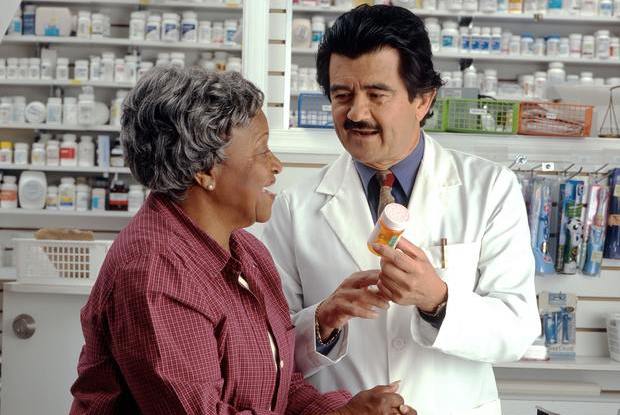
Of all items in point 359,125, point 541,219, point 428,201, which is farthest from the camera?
point 541,219

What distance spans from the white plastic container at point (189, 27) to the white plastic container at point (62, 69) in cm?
101

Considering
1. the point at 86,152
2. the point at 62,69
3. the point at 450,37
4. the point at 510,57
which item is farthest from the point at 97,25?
the point at 510,57

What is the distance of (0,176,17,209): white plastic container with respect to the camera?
23.4 ft

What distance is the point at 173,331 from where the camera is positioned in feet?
4.55

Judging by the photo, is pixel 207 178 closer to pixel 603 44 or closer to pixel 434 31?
pixel 434 31

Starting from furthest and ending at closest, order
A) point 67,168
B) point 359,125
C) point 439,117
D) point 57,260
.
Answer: point 67,168
point 57,260
point 439,117
point 359,125

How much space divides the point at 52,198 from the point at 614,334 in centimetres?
507

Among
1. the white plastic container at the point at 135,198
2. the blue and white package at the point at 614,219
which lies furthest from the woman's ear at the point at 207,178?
the white plastic container at the point at 135,198

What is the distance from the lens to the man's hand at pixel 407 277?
5.31ft

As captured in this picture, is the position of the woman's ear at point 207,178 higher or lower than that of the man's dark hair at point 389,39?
lower

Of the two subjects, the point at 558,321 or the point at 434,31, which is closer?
the point at 558,321

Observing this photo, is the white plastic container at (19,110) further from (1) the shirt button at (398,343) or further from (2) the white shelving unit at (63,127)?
(1) the shirt button at (398,343)

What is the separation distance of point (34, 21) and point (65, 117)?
0.87 m

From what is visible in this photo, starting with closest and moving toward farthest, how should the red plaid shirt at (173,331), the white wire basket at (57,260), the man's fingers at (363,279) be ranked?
the red plaid shirt at (173,331), the man's fingers at (363,279), the white wire basket at (57,260)
